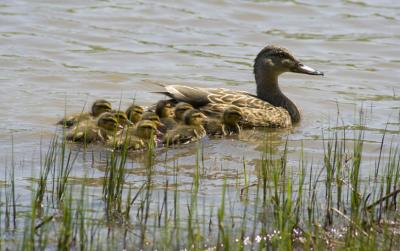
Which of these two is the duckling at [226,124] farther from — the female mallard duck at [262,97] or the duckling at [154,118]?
the duckling at [154,118]

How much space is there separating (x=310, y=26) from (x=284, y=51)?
3.21 metres

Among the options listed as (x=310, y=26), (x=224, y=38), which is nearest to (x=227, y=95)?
(x=224, y=38)

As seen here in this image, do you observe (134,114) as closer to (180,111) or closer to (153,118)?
(153,118)

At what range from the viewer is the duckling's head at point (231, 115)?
769cm

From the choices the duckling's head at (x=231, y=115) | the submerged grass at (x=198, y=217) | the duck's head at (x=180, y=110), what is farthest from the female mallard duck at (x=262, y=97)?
the submerged grass at (x=198, y=217)

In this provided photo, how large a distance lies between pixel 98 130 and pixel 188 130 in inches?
25.1

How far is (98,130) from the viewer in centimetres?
704

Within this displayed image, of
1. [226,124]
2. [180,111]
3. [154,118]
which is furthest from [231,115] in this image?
[154,118]

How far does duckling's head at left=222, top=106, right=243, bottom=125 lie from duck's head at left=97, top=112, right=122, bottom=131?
0.95 meters

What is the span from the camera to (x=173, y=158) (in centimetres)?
688

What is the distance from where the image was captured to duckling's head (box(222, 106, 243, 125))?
769 centimetres

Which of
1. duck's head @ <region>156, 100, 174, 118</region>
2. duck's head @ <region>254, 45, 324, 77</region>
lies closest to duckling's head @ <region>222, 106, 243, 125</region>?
duck's head @ <region>156, 100, 174, 118</region>

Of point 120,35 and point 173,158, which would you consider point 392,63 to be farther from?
point 173,158

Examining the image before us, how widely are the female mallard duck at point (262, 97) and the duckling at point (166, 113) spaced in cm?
17
